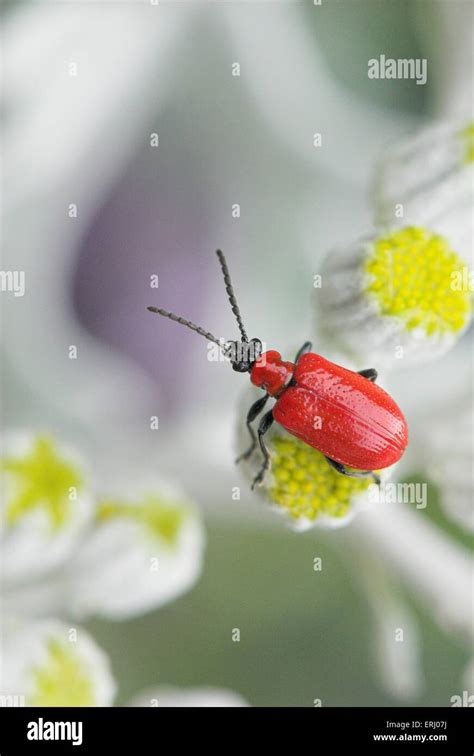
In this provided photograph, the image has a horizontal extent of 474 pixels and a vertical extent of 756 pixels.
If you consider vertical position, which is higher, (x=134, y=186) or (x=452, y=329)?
(x=134, y=186)

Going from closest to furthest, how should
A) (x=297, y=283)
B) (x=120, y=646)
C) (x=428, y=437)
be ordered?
1. (x=428, y=437)
2. (x=120, y=646)
3. (x=297, y=283)

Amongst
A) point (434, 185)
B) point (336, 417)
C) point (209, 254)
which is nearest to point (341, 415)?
point (336, 417)

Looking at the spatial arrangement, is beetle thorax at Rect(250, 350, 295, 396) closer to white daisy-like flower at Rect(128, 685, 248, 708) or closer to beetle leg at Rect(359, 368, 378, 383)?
beetle leg at Rect(359, 368, 378, 383)

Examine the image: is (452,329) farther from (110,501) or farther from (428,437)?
(110,501)

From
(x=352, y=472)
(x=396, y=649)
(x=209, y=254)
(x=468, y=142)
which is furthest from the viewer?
(x=209, y=254)

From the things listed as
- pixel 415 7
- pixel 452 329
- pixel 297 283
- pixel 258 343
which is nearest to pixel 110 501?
pixel 258 343

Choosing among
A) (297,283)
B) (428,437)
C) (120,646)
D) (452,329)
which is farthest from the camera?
(297,283)

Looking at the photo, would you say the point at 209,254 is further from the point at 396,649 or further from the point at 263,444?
the point at 263,444
